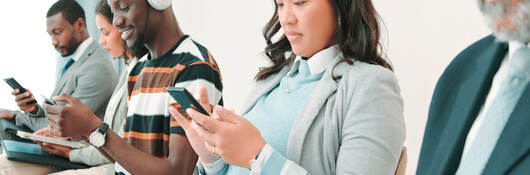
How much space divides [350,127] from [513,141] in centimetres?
45

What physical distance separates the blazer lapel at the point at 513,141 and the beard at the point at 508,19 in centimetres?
7

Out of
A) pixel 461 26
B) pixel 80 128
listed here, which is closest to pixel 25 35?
pixel 80 128

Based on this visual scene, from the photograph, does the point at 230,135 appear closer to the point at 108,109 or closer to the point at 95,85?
the point at 108,109

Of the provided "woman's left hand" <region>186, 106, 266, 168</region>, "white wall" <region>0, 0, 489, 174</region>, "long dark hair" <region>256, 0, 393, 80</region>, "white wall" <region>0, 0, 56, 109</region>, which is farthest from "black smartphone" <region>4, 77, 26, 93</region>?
"white wall" <region>0, 0, 56, 109</region>

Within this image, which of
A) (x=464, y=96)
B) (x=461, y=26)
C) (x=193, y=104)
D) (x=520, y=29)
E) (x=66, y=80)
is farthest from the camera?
(x=66, y=80)

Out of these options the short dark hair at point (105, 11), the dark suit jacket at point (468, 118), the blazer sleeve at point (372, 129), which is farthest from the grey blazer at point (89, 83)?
the dark suit jacket at point (468, 118)

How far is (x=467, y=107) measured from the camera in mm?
716

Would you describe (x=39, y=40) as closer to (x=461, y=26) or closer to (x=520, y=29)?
(x=461, y=26)

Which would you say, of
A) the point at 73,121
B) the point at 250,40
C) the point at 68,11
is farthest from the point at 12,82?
the point at 250,40

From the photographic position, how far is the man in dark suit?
0.62m

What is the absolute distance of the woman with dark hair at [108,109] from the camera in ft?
6.17

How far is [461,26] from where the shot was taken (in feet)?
7.54

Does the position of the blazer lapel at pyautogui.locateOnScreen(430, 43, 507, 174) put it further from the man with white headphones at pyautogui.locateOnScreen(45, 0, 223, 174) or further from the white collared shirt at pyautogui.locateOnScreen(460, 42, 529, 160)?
the man with white headphones at pyautogui.locateOnScreen(45, 0, 223, 174)

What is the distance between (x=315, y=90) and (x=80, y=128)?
0.73 m
